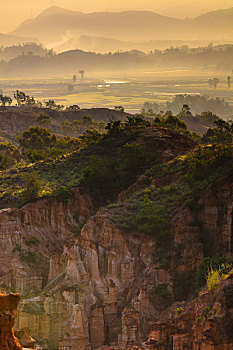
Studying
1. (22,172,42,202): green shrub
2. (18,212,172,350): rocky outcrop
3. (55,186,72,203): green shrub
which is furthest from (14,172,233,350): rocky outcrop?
(22,172,42,202): green shrub

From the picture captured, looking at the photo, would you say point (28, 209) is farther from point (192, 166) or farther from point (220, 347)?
point (220, 347)

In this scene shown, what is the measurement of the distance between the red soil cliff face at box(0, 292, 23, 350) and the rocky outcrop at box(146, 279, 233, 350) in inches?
295

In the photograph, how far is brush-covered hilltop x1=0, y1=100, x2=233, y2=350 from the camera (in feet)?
108

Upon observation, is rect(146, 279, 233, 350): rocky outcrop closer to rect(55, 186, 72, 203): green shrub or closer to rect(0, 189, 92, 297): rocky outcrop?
rect(0, 189, 92, 297): rocky outcrop

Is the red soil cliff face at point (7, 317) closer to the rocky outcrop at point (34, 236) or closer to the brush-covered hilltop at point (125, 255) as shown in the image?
the brush-covered hilltop at point (125, 255)

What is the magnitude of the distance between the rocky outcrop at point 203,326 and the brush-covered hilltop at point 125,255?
5 cm

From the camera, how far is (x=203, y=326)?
2458cm

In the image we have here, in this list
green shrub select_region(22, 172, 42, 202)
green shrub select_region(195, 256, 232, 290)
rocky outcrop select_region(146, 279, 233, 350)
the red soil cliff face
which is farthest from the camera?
green shrub select_region(22, 172, 42, 202)

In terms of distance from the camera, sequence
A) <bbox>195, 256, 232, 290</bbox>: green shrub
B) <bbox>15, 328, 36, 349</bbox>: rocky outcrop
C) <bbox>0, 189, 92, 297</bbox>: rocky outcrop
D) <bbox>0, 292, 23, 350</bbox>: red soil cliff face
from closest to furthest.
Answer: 1. <bbox>0, 292, 23, 350</bbox>: red soil cliff face
2. <bbox>15, 328, 36, 349</bbox>: rocky outcrop
3. <bbox>195, 256, 232, 290</bbox>: green shrub
4. <bbox>0, 189, 92, 297</bbox>: rocky outcrop

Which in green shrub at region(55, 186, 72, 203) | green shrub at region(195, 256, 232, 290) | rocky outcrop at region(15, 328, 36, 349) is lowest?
rocky outcrop at region(15, 328, 36, 349)

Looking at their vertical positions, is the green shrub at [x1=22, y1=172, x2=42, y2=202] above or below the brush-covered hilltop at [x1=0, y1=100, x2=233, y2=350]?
above

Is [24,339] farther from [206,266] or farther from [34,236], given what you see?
[34,236]

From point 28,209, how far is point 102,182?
8.25 metres

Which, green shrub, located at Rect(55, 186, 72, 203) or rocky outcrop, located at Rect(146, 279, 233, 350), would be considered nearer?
rocky outcrop, located at Rect(146, 279, 233, 350)
